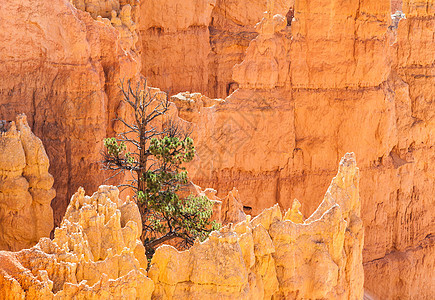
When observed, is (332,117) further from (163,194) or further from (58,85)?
(163,194)

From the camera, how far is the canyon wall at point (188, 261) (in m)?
8.26

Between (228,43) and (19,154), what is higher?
(228,43)

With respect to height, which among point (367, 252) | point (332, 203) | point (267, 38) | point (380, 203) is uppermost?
point (267, 38)

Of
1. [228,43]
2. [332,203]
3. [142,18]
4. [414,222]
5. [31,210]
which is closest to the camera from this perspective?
[332,203]

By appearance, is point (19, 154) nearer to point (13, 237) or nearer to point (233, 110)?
point (13, 237)

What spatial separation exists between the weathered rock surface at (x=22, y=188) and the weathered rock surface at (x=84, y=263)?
3132 millimetres

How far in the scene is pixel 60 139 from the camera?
14734 millimetres

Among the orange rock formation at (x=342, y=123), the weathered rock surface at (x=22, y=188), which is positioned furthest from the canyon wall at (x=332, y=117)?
the weathered rock surface at (x=22, y=188)

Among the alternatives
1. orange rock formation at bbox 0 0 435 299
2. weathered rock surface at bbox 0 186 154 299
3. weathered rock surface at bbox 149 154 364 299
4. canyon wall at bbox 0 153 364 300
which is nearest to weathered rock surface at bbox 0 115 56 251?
canyon wall at bbox 0 153 364 300

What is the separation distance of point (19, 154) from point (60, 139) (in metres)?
1.86

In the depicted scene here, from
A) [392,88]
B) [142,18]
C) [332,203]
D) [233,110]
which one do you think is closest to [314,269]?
[332,203]

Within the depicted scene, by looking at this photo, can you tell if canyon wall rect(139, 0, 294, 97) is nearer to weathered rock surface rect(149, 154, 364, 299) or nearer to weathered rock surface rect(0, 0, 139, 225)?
weathered rock surface rect(0, 0, 139, 225)

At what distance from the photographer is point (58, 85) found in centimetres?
1480

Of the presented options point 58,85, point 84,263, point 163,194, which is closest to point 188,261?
point 84,263
